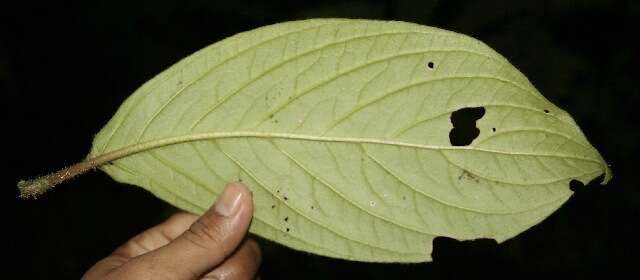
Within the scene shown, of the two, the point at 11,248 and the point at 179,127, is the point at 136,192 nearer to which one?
the point at 11,248

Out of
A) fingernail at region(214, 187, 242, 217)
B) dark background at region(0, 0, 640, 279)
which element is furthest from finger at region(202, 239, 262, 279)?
dark background at region(0, 0, 640, 279)

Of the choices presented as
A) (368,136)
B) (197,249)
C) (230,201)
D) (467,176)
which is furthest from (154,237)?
(467,176)

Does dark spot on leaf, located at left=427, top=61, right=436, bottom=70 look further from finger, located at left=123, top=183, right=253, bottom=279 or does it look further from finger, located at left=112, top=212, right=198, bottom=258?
finger, located at left=112, top=212, right=198, bottom=258

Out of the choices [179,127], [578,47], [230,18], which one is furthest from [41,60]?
[578,47]

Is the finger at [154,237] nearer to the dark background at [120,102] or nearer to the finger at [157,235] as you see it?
the finger at [157,235]

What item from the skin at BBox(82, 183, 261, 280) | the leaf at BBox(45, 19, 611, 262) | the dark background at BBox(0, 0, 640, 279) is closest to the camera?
the leaf at BBox(45, 19, 611, 262)
